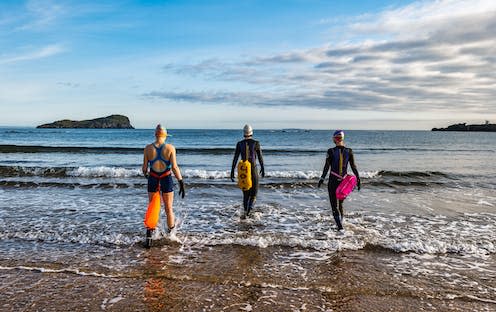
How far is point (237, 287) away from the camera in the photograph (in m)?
5.01

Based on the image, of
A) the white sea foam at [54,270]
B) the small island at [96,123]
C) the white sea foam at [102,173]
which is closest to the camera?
the white sea foam at [54,270]

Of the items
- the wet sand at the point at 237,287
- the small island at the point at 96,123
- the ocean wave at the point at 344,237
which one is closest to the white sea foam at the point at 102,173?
the ocean wave at the point at 344,237

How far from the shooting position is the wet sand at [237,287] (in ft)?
14.8

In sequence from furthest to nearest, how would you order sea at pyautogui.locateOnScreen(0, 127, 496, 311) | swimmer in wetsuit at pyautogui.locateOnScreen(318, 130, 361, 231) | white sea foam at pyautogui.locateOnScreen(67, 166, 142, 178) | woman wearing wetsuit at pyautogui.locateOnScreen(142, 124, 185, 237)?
white sea foam at pyautogui.locateOnScreen(67, 166, 142, 178), swimmer in wetsuit at pyautogui.locateOnScreen(318, 130, 361, 231), woman wearing wetsuit at pyautogui.locateOnScreen(142, 124, 185, 237), sea at pyautogui.locateOnScreen(0, 127, 496, 311)

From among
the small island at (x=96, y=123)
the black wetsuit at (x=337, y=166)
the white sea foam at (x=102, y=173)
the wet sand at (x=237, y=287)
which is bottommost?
the wet sand at (x=237, y=287)

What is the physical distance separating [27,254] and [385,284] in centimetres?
568

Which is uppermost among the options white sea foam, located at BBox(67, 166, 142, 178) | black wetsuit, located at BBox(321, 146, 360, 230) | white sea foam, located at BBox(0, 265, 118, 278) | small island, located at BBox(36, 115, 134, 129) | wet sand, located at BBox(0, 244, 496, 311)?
small island, located at BBox(36, 115, 134, 129)

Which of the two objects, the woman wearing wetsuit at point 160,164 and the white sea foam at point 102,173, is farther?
the white sea foam at point 102,173

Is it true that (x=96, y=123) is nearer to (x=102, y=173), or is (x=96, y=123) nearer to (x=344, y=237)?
(x=102, y=173)

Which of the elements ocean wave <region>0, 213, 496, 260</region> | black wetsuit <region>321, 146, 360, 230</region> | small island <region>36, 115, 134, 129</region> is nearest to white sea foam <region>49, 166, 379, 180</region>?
ocean wave <region>0, 213, 496, 260</region>

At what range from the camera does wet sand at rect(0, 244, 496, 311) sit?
4496mm

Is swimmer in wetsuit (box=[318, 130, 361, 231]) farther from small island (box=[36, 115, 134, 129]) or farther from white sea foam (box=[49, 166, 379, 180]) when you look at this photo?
small island (box=[36, 115, 134, 129])

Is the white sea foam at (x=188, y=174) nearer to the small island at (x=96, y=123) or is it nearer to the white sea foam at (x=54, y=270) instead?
the white sea foam at (x=54, y=270)

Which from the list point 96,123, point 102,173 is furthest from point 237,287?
point 96,123
